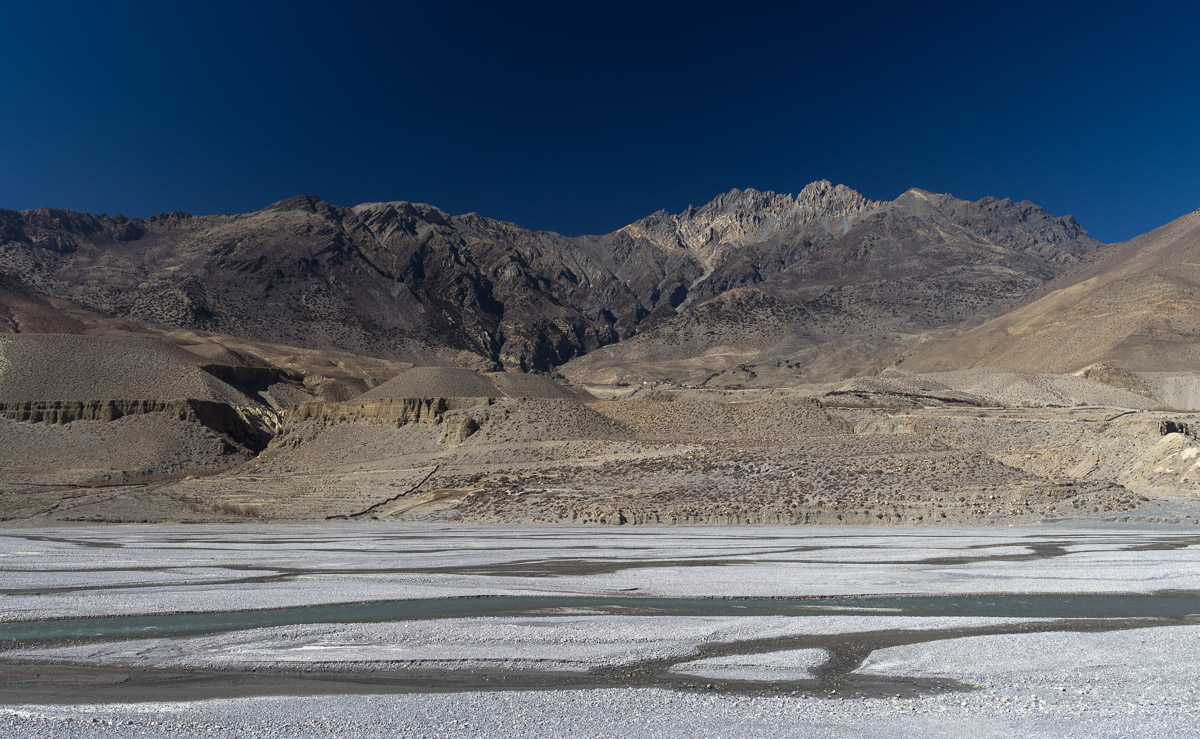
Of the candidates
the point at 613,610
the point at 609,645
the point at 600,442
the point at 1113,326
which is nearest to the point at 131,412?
the point at 600,442

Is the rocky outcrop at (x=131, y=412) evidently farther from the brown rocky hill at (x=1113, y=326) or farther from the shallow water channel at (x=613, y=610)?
the brown rocky hill at (x=1113, y=326)

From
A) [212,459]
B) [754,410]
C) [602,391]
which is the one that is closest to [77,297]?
[602,391]

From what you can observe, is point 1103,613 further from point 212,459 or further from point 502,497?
point 212,459

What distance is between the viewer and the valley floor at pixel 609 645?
6.07 m

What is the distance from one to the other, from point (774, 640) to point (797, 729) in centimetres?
299

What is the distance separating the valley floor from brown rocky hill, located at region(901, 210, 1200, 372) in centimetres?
8633

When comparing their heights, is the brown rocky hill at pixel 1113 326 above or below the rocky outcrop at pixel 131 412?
above

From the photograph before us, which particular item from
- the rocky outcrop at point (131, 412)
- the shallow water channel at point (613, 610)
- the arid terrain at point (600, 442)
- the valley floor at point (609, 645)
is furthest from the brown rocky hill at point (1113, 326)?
the rocky outcrop at point (131, 412)

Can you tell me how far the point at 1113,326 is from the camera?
317 feet

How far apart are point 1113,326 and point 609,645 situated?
361 feet

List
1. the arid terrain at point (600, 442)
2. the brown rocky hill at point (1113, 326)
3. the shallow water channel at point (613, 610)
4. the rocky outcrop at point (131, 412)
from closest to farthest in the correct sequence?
the shallow water channel at point (613, 610)
the arid terrain at point (600, 442)
the rocky outcrop at point (131, 412)
the brown rocky hill at point (1113, 326)

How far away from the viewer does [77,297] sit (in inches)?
6624

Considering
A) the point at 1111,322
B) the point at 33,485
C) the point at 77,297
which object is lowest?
the point at 33,485

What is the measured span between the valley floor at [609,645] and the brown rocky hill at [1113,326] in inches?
3399
